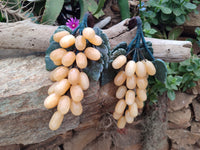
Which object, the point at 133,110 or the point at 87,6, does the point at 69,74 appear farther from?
the point at 87,6

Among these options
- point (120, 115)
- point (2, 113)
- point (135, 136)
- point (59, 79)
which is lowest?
point (135, 136)

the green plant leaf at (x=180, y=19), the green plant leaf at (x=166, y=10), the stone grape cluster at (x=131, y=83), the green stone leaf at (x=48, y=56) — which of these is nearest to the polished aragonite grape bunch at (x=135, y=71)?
the stone grape cluster at (x=131, y=83)

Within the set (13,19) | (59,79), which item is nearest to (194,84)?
(59,79)

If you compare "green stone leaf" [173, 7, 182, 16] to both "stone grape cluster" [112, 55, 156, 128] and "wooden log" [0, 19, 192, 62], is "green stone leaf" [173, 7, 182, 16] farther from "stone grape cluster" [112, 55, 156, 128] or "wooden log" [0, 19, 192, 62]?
"stone grape cluster" [112, 55, 156, 128]

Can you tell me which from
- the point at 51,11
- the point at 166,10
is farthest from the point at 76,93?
the point at 166,10

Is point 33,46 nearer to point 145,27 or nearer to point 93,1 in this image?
point 93,1
